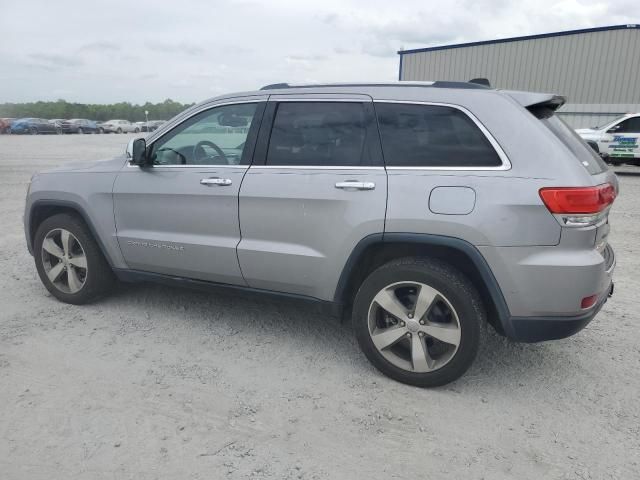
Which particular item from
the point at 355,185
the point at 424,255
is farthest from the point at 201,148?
the point at 424,255

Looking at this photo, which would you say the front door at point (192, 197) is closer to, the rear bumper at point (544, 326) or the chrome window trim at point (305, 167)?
the chrome window trim at point (305, 167)

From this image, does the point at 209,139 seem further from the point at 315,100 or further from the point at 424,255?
the point at 424,255

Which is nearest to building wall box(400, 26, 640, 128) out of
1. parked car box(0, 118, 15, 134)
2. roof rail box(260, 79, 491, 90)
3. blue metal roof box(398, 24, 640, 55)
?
blue metal roof box(398, 24, 640, 55)

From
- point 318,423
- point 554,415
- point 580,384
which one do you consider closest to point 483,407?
point 554,415

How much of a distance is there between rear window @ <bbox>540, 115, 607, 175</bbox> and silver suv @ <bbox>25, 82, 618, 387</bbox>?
2 cm

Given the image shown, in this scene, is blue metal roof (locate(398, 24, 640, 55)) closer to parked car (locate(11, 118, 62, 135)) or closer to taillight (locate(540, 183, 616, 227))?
taillight (locate(540, 183, 616, 227))

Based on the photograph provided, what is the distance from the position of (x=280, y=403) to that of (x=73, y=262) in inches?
92.0

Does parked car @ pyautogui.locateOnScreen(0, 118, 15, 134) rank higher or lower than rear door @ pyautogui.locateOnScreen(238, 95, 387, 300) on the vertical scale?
higher

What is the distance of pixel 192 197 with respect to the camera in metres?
3.62

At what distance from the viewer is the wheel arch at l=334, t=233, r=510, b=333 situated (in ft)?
9.23

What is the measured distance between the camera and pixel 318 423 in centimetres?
275

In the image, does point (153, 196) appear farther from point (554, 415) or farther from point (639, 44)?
point (639, 44)

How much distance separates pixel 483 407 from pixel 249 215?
5.94 ft

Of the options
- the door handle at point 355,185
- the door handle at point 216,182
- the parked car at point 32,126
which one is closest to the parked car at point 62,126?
the parked car at point 32,126
